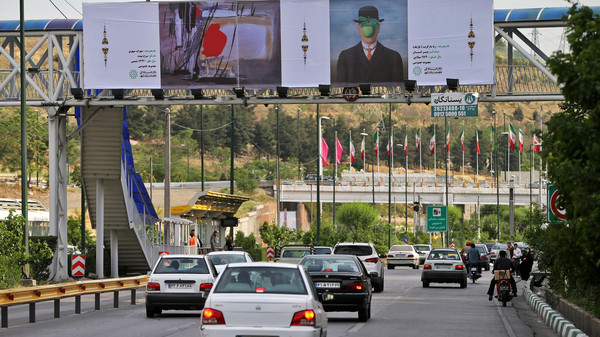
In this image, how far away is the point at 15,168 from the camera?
118 metres

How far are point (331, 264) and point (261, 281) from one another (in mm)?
9450

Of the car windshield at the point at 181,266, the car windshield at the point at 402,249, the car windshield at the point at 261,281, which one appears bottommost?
the car windshield at the point at 402,249

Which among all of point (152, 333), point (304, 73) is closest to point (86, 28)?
point (304, 73)

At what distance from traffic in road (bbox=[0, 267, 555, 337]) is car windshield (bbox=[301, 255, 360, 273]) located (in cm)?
116

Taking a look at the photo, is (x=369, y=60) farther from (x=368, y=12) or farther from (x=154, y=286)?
(x=154, y=286)

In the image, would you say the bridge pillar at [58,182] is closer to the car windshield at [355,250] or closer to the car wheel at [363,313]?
the car windshield at [355,250]

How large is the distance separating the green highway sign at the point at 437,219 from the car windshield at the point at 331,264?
205 feet

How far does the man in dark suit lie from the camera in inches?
1527

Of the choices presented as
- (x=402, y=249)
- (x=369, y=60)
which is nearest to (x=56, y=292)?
(x=369, y=60)

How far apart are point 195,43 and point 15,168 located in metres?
82.5

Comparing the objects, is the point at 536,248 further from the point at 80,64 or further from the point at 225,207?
the point at 225,207

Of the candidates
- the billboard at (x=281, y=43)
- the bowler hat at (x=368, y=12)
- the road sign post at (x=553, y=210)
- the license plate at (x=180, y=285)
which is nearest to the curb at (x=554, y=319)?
the road sign post at (x=553, y=210)

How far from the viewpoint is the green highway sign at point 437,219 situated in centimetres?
8575

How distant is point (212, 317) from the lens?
1327cm
